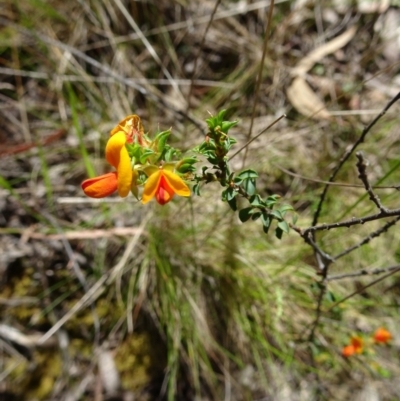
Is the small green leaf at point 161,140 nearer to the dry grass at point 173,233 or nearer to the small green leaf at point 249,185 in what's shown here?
the small green leaf at point 249,185

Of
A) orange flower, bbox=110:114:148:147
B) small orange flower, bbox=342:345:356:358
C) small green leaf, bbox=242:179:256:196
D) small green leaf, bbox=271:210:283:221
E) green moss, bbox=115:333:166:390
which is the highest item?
orange flower, bbox=110:114:148:147

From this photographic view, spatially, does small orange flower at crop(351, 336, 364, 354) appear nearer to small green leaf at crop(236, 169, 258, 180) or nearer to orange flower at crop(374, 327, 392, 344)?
orange flower at crop(374, 327, 392, 344)

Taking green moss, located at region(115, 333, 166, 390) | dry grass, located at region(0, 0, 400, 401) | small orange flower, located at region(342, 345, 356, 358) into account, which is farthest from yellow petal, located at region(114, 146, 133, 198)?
green moss, located at region(115, 333, 166, 390)

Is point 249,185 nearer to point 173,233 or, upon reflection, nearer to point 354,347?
point 173,233

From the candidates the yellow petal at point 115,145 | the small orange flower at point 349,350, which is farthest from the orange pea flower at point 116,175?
the small orange flower at point 349,350

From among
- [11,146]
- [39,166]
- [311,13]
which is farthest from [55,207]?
[311,13]

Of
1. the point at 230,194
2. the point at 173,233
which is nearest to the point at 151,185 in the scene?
the point at 230,194

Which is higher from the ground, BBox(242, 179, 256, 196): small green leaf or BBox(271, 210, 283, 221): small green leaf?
BBox(242, 179, 256, 196): small green leaf
